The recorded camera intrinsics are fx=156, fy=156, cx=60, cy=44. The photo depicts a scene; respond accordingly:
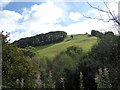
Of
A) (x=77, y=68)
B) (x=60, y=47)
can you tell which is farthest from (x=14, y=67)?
(x=60, y=47)

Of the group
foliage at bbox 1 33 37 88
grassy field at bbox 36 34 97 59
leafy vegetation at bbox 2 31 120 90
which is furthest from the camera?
grassy field at bbox 36 34 97 59

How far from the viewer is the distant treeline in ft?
172

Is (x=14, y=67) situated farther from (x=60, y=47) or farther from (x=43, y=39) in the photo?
(x=43, y=39)

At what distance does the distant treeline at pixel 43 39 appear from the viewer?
52.3m

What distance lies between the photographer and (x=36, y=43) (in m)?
56.1

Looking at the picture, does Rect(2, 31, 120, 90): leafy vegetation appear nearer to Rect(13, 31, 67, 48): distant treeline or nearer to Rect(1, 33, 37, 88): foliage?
Rect(1, 33, 37, 88): foliage

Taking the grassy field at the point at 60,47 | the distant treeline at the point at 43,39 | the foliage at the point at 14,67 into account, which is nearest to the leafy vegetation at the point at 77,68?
the foliage at the point at 14,67

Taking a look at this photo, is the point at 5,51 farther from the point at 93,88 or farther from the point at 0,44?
the point at 93,88

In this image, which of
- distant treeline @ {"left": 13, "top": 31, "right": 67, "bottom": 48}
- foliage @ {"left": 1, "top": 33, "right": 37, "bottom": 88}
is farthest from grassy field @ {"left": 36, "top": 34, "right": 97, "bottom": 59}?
Answer: foliage @ {"left": 1, "top": 33, "right": 37, "bottom": 88}

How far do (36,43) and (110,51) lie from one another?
45383mm

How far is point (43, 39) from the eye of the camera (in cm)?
5719

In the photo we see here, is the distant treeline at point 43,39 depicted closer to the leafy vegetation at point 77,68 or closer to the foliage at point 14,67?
the leafy vegetation at point 77,68

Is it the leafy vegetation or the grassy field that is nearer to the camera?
the leafy vegetation

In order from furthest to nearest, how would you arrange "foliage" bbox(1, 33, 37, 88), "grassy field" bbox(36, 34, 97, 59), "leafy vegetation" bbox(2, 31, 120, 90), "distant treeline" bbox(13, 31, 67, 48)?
"distant treeline" bbox(13, 31, 67, 48), "grassy field" bbox(36, 34, 97, 59), "leafy vegetation" bbox(2, 31, 120, 90), "foliage" bbox(1, 33, 37, 88)
